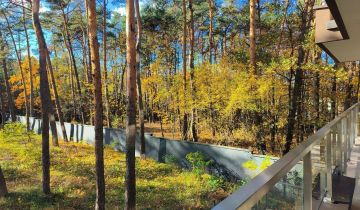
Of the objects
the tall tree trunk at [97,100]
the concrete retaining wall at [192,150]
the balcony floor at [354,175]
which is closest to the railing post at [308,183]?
the balcony floor at [354,175]

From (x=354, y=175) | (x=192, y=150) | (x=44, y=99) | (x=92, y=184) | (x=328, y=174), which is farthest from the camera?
(x=192, y=150)

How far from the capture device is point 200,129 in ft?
67.6

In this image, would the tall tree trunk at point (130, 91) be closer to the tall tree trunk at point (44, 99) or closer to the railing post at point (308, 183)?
the tall tree trunk at point (44, 99)

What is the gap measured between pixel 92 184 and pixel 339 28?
34.8ft

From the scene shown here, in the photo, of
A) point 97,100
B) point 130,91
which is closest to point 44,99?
point 97,100

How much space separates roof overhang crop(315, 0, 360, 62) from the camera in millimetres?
3492

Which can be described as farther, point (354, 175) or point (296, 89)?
point (296, 89)

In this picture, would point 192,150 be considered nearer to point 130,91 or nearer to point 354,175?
point 130,91

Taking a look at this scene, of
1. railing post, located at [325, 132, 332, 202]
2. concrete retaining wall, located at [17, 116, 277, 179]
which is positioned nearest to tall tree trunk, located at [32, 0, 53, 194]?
concrete retaining wall, located at [17, 116, 277, 179]

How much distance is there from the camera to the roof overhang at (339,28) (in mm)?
3492

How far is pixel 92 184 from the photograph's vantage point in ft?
41.1

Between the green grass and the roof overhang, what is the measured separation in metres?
6.14

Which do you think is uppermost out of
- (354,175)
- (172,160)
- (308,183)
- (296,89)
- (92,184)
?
(296,89)

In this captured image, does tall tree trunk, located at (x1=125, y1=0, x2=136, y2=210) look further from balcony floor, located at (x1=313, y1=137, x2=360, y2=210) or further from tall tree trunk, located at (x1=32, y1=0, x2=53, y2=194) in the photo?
balcony floor, located at (x1=313, y1=137, x2=360, y2=210)
